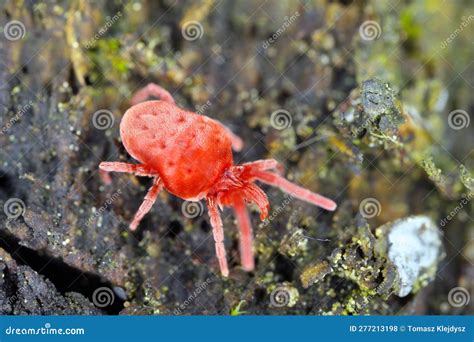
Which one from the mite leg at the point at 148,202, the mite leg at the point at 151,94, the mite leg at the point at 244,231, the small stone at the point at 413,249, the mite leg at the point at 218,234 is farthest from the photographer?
the mite leg at the point at 151,94

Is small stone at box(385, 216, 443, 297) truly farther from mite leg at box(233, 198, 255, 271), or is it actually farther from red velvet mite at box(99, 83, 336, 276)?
mite leg at box(233, 198, 255, 271)

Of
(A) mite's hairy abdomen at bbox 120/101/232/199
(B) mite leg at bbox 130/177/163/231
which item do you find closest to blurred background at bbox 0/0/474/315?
(B) mite leg at bbox 130/177/163/231

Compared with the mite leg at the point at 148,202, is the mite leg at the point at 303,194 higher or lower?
higher

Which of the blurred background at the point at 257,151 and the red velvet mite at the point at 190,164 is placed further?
the blurred background at the point at 257,151

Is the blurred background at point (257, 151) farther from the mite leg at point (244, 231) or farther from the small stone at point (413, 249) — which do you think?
the mite leg at point (244, 231)

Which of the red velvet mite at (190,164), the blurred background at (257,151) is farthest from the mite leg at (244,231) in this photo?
the blurred background at (257,151)

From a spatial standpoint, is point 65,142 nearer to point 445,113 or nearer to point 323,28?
point 323,28

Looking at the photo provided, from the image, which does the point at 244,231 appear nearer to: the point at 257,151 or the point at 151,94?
the point at 257,151
